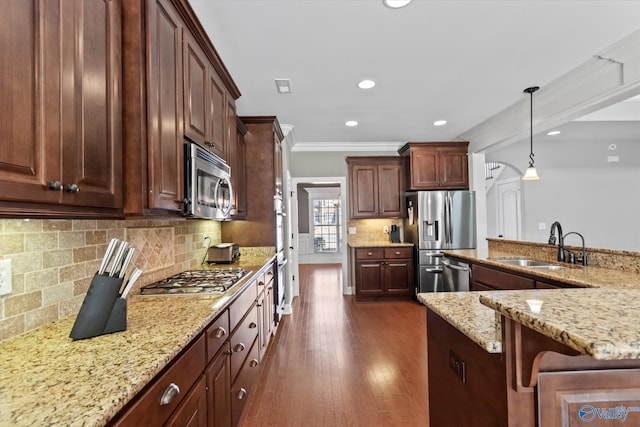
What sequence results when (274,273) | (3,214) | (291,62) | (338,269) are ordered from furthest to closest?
(338,269), (274,273), (291,62), (3,214)

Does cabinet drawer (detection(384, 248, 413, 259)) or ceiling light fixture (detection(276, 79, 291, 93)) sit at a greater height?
ceiling light fixture (detection(276, 79, 291, 93))

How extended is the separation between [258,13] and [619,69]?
285 centimetres

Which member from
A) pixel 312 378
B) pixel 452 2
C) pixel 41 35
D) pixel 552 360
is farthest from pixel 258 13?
pixel 312 378

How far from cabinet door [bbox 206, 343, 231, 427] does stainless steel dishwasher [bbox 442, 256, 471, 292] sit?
2.45m

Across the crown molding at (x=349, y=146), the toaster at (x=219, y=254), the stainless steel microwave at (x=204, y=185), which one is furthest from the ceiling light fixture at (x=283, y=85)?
the crown molding at (x=349, y=146)

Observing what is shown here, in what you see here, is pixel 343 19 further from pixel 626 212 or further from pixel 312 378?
pixel 626 212

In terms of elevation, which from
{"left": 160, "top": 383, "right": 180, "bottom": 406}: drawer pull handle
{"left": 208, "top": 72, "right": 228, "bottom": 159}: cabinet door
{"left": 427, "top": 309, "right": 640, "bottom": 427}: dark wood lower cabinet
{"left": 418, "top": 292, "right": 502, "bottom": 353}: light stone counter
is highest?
{"left": 208, "top": 72, "right": 228, "bottom": 159}: cabinet door

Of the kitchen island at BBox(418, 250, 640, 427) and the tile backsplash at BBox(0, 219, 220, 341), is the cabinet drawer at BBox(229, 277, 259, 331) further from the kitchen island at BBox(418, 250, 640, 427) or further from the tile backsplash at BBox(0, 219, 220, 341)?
the kitchen island at BBox(418, 250, 640, 427)

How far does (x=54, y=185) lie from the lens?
876 mm

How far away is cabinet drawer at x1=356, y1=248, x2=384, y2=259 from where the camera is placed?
4.88 m

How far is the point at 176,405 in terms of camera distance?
104 centimetres

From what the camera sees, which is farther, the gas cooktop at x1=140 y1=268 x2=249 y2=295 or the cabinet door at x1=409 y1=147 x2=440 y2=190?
the cabinet door at x1=409 y1=147 x2=440 y2=190

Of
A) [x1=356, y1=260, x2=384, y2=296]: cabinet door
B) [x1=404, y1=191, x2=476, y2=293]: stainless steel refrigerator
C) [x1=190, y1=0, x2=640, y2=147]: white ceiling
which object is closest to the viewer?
[x1=190, y1=0, x2=640, y2=147]: white ceiling

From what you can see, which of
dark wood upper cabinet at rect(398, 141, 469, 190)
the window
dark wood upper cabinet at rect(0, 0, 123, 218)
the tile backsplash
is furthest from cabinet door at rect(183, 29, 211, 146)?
the window
